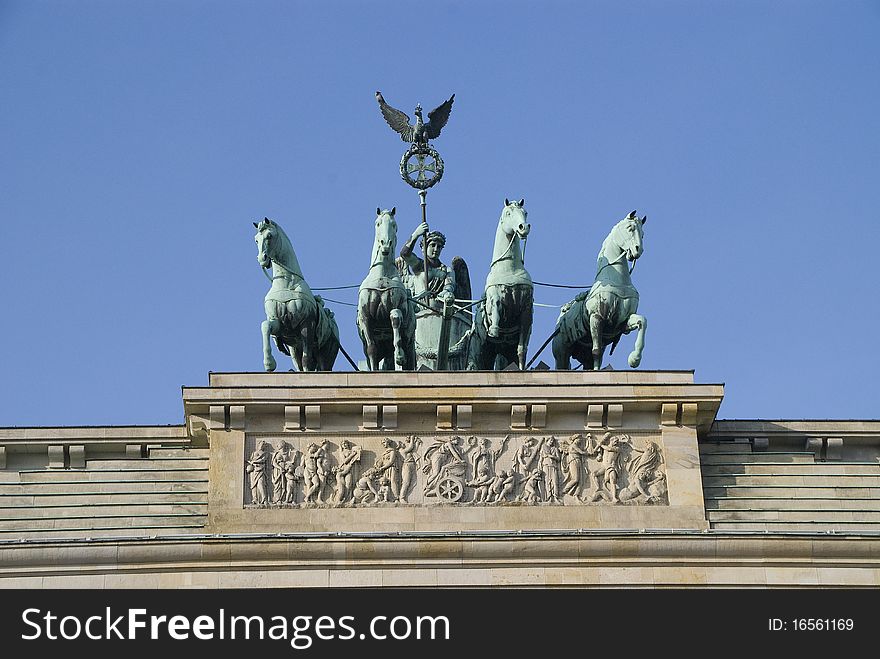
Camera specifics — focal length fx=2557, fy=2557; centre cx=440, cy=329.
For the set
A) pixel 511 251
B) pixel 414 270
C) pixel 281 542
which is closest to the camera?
pixel 281 542

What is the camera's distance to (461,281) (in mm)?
44219

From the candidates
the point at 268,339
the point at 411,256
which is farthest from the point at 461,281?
the point at 268,339

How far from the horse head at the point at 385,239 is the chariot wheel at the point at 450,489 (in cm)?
397

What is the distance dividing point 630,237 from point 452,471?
485cm

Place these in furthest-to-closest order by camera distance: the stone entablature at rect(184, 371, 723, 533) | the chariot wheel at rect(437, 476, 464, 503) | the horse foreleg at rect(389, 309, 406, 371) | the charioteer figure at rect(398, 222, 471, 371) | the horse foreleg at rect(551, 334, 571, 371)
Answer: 1. the charioteer figure at rect(398, 222, 471, 371)
2. the horse foreleg at rect(551, 334, 571, 371)
3. the horse foreleg at rect(389, 309, 406, 371)
4. the chariot wheel at rect(437, 476, 464, 503)
5. the stone entablature at rect(184, 371, 723, 533)

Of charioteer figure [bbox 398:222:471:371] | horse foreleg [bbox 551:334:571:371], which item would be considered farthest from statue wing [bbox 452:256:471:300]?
horse foreleg [bbox 551:334:571:371]

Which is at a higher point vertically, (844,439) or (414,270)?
(414,270)

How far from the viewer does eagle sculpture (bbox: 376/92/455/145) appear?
42.4 m

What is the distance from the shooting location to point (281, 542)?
114ft

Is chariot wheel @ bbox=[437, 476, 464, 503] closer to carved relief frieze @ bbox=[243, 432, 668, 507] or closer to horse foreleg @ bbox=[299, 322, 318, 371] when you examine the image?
carved relief frieze @ bbox=[243, 432, 668, 507]

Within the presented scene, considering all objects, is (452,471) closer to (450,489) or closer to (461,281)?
(450,489)
